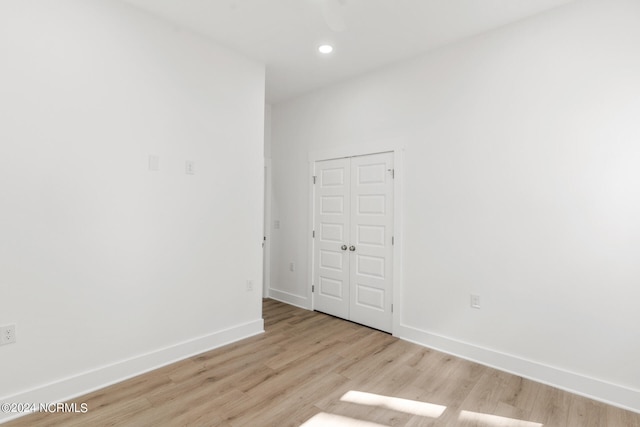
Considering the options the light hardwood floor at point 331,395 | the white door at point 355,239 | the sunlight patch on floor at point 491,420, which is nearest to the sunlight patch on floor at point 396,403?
the light hardwood floor at point 331,395

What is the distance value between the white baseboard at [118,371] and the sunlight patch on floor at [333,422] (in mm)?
1494

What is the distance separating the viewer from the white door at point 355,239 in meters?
3.68

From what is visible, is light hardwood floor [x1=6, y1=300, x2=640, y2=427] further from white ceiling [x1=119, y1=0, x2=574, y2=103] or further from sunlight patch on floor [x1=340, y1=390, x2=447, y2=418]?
white ceiling [x1=119, y1=0, x2=574, y2=103]

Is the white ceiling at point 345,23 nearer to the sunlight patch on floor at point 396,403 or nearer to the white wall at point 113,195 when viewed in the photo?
the white wall at point 113,195

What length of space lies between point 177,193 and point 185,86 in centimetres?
104

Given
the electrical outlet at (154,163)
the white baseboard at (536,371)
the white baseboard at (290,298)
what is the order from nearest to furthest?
1. the white baseboard at (536,371)
2. the electrical outlet at (154,163)
3. the white baseboard at (290,298)

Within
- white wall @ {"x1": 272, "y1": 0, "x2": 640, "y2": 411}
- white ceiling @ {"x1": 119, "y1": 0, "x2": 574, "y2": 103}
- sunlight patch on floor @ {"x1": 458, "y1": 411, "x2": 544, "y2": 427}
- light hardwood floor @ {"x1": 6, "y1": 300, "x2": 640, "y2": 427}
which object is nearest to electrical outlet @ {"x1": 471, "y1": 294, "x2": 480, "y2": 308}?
white wall @ {"x1": 272, "y1": 0, "x2": 640, "y2": 411}

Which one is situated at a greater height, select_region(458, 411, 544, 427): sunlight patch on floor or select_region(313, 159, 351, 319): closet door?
select_region(313, 159, 351, 319): closet door

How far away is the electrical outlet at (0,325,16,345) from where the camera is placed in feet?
6.69

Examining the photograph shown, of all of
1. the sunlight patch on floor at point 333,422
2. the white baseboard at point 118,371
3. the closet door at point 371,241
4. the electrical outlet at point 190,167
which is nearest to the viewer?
the sunlight patch on floor at point 333,422

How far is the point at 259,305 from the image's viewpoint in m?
3.62

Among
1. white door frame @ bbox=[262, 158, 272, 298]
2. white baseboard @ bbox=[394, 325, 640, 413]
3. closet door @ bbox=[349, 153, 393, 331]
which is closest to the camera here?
white baseboard @ bbox=[394, 325, 640, 413]

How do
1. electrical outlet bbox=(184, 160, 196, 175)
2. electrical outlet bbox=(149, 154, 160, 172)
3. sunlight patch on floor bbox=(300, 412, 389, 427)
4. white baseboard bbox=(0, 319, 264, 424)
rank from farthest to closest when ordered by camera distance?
1. electrical outlet bbox=(184, 160, 196, 175)
2. electrical outlet bbox=(149, 154, 160, 172)
3. white baseboard bbox=(0, 319, 264, 424)
4. sunlight patch on floor bbox=(300, 412, 389, 427)

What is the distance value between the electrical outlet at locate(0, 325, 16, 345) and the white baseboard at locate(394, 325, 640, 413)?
340 centimetres
